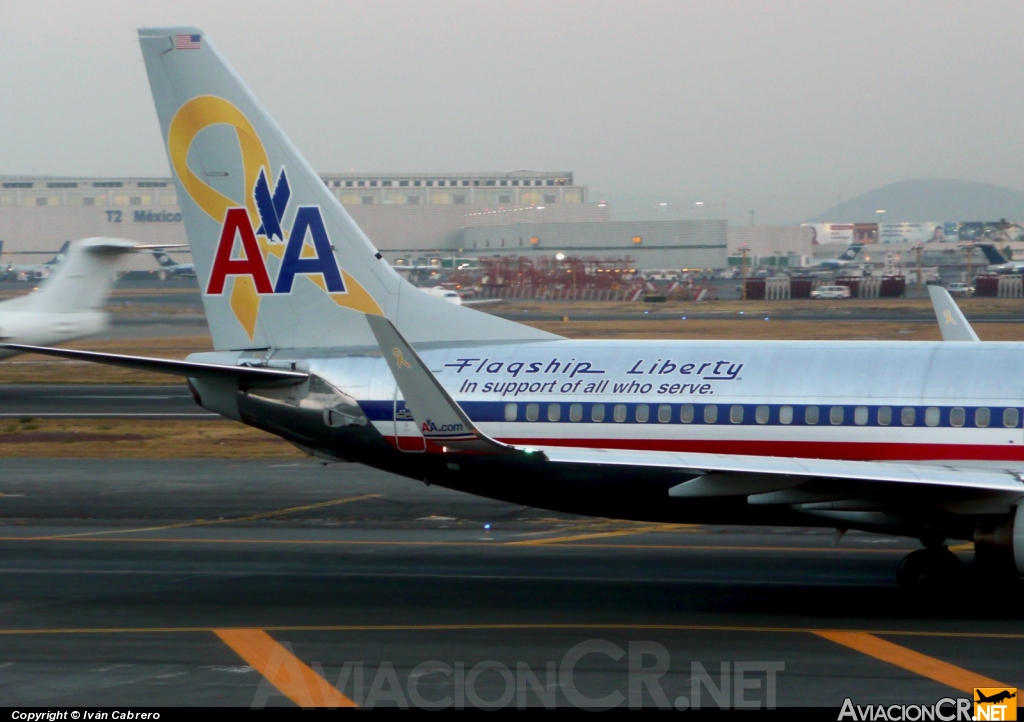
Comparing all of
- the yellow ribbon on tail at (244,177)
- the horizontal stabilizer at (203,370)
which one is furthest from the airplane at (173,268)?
the horizontal stabilizer at (203,370)

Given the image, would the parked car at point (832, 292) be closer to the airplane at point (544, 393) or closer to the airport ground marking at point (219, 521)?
the airport ground marking at point (219, 521)

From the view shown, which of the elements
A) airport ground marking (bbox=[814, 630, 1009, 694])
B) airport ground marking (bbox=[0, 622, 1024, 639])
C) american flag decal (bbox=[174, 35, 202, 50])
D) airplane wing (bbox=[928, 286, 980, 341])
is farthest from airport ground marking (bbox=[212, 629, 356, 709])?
airplane wing (bbox=[928, 286, 980, 341])

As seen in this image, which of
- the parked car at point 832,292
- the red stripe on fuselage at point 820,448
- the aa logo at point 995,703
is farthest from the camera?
the parked car at point 832,292

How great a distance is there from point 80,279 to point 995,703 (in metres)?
42.8

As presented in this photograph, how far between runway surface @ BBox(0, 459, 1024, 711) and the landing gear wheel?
0.29 m

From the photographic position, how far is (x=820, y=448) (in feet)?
63.7

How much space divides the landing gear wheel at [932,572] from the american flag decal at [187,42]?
15.5m

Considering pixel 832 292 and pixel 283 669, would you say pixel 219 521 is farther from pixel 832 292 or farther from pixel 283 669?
pixel 832 292

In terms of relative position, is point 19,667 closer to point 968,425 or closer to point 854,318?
point 968,425

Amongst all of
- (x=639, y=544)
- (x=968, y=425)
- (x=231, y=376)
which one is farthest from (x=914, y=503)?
(x=231, y=376)

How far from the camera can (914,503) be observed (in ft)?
58.3

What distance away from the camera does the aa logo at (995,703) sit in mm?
12555

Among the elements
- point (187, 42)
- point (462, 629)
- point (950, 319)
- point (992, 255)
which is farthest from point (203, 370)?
point (992, 255)

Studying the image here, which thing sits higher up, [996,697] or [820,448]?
[820,448]
